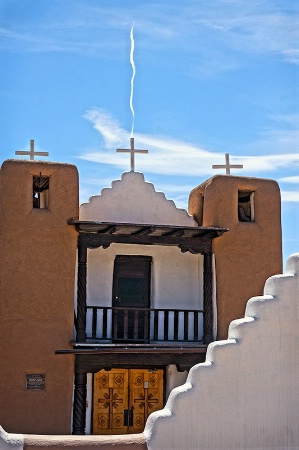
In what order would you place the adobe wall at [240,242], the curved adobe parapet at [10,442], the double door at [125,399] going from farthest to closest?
the double door at [125,399] < the adobe wall at [240,242] < the curved adobe parapet at [10,442]

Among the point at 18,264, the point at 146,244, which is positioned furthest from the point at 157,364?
the point at 18,264

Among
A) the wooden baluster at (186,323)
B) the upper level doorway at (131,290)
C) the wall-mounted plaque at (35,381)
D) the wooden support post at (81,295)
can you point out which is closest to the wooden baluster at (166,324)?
the wooden baluster at (186,323)

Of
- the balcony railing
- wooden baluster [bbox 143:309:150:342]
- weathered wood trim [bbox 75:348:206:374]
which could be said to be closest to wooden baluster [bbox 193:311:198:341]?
the balcony railing

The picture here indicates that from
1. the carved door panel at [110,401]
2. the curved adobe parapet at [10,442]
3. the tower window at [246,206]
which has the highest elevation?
the tower window at [246,206]

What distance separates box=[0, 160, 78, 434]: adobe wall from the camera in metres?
16.3

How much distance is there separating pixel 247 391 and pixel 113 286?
8.45 meters

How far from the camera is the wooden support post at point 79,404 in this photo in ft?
53.6

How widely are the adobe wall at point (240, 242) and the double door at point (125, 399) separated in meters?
2.30

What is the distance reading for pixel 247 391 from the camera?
34.1ft

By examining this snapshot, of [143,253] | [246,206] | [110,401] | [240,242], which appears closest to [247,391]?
[240,242]

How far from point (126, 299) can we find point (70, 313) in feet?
7.06

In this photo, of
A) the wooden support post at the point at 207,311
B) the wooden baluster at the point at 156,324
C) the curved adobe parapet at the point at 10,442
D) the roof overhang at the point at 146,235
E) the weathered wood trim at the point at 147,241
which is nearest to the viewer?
the curved adobe parapet at the point at 10,442

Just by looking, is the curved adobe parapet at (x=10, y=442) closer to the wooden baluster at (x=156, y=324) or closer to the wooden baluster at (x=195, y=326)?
the wooden baluster at (x=156, y=324)

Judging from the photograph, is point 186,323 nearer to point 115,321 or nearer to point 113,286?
point 115,321
